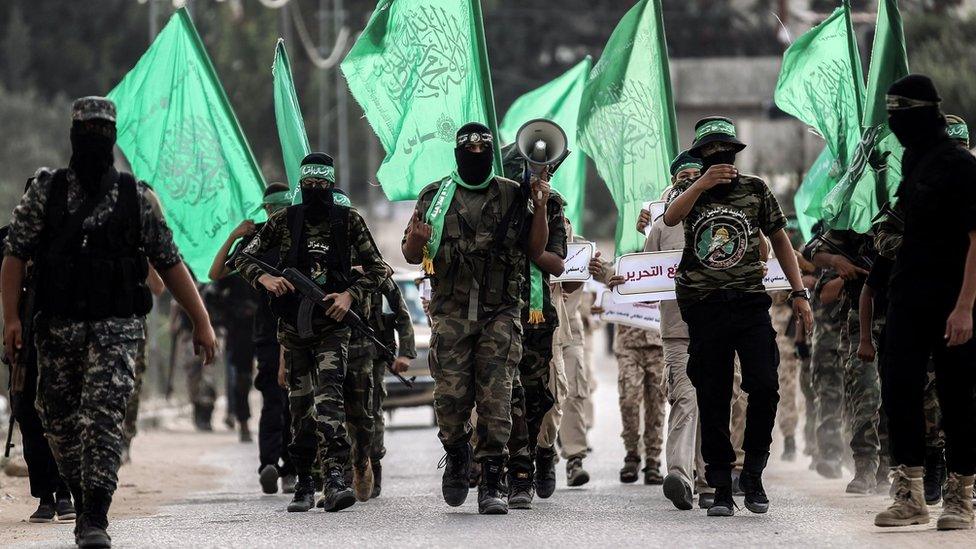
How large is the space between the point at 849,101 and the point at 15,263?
6.48 metres

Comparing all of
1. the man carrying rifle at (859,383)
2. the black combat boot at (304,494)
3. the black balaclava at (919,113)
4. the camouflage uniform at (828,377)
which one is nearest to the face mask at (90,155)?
the black combat boot at (304,494)

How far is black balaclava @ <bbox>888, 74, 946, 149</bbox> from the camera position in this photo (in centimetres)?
855

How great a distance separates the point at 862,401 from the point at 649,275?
1.76 m

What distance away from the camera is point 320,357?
402 inches

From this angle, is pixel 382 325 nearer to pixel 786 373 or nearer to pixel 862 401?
pixel 862 401

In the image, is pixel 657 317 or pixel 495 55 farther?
pixel 495 55

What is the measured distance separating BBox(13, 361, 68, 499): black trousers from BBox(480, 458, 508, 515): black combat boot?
2433 mm

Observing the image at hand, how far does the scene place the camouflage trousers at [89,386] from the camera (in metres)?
8.02

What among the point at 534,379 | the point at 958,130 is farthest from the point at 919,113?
the point at 534,379

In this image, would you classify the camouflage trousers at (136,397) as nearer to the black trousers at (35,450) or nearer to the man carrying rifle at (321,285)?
the black trousers at (35,450)

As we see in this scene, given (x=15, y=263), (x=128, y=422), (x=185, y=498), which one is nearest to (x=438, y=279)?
(x=15, y=263)

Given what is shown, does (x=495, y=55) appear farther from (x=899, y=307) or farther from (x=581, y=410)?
(x=899, y=307)

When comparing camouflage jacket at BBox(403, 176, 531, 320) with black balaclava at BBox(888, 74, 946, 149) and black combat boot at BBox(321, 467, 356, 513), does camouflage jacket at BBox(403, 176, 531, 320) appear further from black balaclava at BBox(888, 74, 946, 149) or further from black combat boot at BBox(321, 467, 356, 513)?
black balaclava at BBox(888, 74, 946, 149)

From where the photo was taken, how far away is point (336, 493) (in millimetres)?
10086
